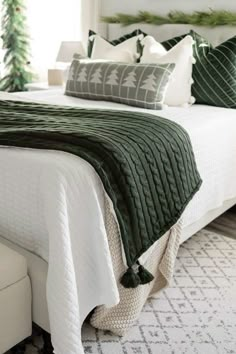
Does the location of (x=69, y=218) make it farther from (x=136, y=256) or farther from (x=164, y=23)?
(x=164, y=23)

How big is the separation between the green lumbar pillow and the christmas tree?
218cm

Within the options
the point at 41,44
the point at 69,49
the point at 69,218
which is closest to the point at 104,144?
the point at 69,218

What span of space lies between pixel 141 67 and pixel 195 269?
1.26m

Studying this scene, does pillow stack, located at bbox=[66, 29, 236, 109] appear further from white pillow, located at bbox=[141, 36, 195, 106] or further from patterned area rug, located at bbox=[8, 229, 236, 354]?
patterned area rug, located at bbox=[8, 229, 236, 354]

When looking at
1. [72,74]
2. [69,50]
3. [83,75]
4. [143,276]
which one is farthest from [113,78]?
[143,276]

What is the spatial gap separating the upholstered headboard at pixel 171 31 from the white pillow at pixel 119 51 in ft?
0.87

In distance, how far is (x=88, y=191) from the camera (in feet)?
4.58

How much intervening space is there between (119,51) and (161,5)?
59cm

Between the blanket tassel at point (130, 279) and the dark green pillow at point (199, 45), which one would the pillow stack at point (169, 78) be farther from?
the blanket tassel at point (130, 279)

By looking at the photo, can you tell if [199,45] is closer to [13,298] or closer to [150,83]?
[150,83]

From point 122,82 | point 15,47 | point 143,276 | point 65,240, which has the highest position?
point 15,47

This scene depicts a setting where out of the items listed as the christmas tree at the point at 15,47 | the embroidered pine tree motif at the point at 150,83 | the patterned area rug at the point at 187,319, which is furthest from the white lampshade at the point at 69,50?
the patterned area rug at the point at 187,319

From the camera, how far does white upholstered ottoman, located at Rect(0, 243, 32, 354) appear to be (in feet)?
4.31

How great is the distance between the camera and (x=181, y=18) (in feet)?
10.5
